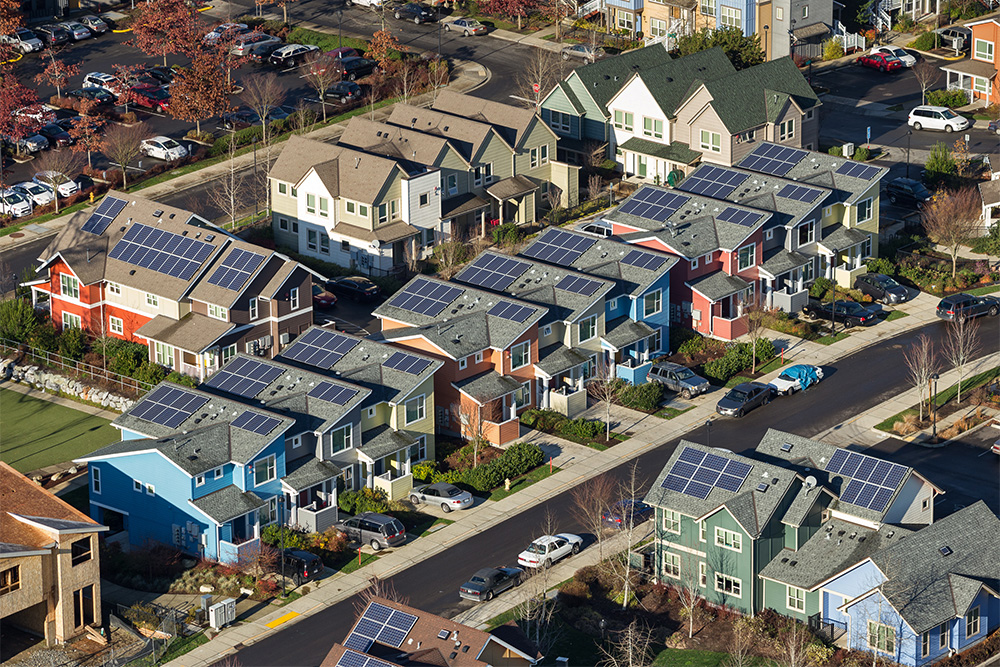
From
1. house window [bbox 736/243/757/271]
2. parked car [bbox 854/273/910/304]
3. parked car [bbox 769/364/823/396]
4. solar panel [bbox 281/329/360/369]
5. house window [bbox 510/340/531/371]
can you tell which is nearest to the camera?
solar panel [bbox 281/329/360/369]

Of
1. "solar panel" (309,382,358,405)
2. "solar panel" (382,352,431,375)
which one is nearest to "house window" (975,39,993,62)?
"solar panel" (382,352,431,375)

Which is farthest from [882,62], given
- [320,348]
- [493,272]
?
[320,348]

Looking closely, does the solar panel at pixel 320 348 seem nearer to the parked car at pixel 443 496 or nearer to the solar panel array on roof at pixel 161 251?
the parked car at pixel 443 496

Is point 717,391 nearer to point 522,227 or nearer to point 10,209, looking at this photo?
point 522,227

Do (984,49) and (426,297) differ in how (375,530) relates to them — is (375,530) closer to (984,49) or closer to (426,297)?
(426,297)

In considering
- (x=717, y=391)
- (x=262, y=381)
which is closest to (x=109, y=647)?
(x=262, y=381)

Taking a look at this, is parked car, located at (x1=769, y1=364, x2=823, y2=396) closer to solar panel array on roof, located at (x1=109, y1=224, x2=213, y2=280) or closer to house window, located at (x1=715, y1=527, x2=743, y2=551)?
house window, located at (x1=715, y1=527, x2=743, y2=551)
